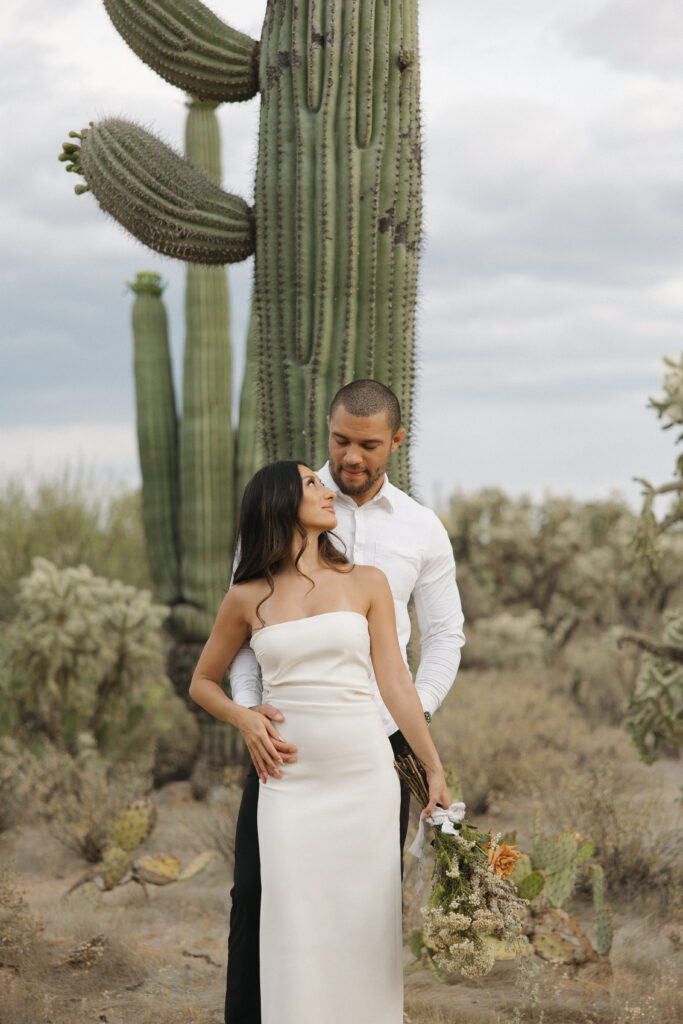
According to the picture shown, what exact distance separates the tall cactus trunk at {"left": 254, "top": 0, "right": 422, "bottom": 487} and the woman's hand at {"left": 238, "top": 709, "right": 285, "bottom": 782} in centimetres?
204

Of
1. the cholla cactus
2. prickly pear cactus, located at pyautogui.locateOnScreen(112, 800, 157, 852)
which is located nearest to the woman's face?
prickly pear cactus, located at pyautogui.locateOnScreen(112, 800, 157, 852)

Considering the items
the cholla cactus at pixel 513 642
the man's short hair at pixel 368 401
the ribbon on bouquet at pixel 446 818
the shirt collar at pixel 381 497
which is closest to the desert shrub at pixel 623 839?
the ribbon on bouquet at pixel 446 818

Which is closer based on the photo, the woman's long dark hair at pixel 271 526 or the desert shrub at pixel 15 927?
the woman's long dark hair at pixel 271 526

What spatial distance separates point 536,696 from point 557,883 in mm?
5890

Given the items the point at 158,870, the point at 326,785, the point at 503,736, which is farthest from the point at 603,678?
the point at 326,785

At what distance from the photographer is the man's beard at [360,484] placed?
10.0 feet

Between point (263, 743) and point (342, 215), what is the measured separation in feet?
9.28

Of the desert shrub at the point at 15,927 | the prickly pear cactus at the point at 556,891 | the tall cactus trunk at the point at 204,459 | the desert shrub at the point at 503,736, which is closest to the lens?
the prickly pear cactus at the point at 556,891

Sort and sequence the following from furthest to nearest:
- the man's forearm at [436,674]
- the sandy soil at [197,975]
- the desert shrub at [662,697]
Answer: the desert shrub at [662,697] < the sandy soil at [197,975] < the man's forearm at [436,674]

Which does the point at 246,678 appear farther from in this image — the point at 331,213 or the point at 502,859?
the point at 331,213

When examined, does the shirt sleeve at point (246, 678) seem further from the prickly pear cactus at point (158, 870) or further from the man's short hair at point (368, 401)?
the prickly pear cactus at point (158, 870)

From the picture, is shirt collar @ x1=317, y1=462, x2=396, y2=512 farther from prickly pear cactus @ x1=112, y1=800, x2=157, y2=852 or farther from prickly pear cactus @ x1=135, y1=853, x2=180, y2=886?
prickly pear cactus @ x1=112, y1=800, x2=157, y2=852

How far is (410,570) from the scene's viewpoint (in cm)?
313

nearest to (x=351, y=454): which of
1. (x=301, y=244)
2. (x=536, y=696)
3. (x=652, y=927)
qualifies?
(x=301, y=244)
